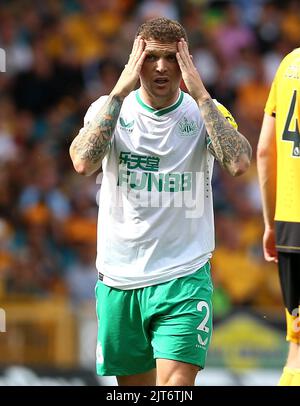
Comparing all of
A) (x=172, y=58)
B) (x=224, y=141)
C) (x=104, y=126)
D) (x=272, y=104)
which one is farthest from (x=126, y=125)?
(x=272, y=104)

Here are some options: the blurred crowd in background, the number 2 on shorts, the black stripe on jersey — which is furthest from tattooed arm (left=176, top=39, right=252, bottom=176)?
the blurred crowd in background

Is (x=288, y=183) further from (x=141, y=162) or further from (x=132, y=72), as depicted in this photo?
(x=132, y=72)

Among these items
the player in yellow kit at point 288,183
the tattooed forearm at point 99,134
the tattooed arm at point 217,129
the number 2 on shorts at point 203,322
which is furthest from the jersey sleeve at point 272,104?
the number 2 on shorts at point 203,322

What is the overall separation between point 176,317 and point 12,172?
7.24m

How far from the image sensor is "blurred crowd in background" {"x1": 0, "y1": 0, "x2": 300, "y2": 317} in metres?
12.0

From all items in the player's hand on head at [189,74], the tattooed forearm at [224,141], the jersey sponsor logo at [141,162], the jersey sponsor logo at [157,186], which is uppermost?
the player's hand on head at [189,74]

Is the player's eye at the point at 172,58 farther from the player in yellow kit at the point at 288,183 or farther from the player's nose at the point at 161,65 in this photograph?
the player in yellow kit at the point at 288,183

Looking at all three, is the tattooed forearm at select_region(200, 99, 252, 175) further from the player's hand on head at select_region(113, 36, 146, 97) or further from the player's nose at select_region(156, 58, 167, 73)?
the player's hand on head at select_region(113, 36, 146, 97)

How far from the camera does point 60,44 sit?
46.2 ft

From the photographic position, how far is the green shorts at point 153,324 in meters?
5.73

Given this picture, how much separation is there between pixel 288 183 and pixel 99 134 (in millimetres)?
1153

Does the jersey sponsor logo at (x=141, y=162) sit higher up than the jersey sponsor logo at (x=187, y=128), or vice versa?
the jersey sponsor logo at (x=187, y=128)

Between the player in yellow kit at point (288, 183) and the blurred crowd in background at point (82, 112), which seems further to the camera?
the blurred crowd in background at point (82, 112)

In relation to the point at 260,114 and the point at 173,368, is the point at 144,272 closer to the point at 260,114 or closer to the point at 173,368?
the point at 173,368
